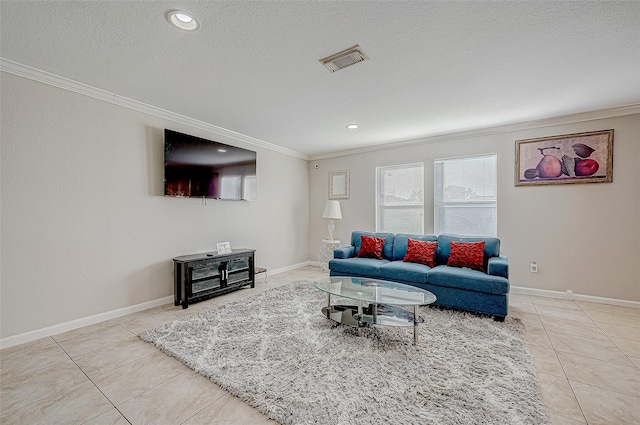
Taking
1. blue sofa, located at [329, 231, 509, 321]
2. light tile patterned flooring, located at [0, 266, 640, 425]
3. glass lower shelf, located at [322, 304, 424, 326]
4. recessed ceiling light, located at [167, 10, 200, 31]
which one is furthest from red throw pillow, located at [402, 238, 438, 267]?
recessed ceiling light, located at [167, 10, 200, 31]

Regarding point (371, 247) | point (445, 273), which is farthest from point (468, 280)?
point (371, 247)

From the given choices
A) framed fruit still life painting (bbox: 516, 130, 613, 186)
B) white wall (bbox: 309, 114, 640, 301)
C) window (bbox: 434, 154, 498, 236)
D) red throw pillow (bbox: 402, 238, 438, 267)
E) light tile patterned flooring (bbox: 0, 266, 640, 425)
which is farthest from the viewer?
window (bbox: 434, 154, 498, 236)

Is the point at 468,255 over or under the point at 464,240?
under

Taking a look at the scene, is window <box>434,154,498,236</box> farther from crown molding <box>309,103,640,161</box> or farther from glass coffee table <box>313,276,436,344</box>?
glass coffee table <box>313,276,436,344</box>

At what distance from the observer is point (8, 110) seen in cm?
235

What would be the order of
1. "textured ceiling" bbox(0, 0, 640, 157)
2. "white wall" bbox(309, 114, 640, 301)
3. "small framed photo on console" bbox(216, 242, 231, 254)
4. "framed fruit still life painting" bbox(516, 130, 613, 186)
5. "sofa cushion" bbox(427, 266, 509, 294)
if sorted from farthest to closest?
"small framed photo on console" bbox(216, 242, 231, 254)
"framed fruit still life painting" bbox(516, 130, 613, 186)
"white wall" bbox(309, 114, 640, 301)
"sofa cushion" bbox(427, 266, 509, 294)
"textured ceiling" bbox(0, 0, 640, 157)

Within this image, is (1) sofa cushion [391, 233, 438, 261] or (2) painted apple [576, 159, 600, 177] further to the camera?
(1) sofa cushion [391, 233, 438, 261]

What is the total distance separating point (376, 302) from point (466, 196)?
2.88 meters

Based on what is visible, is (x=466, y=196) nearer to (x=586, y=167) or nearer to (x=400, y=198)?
(x=400, y=198)

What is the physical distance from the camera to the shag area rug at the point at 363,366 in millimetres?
1548

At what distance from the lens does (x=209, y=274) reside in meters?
3.61

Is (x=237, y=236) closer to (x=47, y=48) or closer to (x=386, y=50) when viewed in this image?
(x=47, y=48)

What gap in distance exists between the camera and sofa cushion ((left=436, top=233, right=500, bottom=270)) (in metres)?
3.46

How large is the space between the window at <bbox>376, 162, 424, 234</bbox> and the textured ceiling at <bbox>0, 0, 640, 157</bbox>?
1507mm
